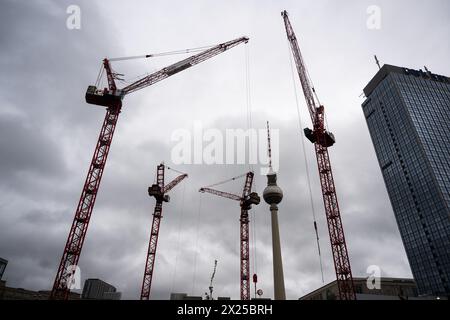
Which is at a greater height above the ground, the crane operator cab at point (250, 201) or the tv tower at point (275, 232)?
the crane operator cab at point (250, 201)

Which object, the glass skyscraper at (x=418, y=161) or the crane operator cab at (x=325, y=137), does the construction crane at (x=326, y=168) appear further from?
the glass skyscraper at (x=418, y=161)

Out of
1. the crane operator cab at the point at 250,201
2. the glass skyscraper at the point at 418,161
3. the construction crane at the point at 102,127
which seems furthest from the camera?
the glass skyscraper at the point at 418,161

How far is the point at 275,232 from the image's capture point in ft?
183

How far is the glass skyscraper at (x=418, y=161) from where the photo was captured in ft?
460

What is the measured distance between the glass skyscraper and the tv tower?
121 m

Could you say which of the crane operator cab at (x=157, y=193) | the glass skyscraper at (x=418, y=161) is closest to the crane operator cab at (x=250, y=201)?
the crane operator cab at (x=157, y=193)

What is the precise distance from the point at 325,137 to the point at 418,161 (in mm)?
122334

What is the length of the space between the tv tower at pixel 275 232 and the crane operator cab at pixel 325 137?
1194 centimetres
